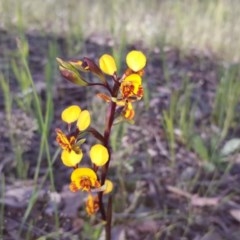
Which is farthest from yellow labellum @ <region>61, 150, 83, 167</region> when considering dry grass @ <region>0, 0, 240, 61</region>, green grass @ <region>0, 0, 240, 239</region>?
dry grass @ <region>0, 0, 240, 61</region>

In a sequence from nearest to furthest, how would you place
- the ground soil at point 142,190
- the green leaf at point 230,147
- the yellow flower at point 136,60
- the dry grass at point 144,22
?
the yellow flower at point 136,60, the ground soil at point 142,190, the green leaf at point 230,147, the dry grass at point 144,22

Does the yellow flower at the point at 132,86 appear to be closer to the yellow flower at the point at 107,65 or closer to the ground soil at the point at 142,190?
the yellow flower at the point at 107,65

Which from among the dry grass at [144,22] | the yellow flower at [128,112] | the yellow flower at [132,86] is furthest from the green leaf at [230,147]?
the dry grass at [144,22]

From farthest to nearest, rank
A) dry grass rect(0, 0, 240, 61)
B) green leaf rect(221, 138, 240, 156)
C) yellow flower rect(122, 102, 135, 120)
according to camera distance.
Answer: dry grass rect(0, 0, 240, 61), green leaf rect(221, 138, 240, 156), yellow flower rect(122, 102, 135, 120)

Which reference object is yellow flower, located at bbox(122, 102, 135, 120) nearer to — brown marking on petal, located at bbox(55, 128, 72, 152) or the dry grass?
brown marking on petal, located at bbox(55, 128, 72, 152)

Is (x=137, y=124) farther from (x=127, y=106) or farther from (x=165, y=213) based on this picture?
(x=127, y=106)

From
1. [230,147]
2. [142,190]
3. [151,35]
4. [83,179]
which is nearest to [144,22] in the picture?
[151,35]
